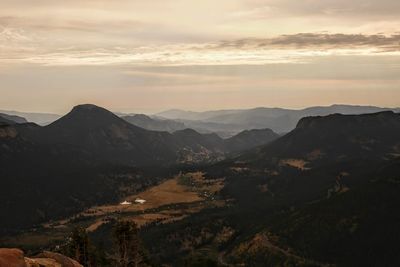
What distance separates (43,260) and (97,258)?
2532 inches

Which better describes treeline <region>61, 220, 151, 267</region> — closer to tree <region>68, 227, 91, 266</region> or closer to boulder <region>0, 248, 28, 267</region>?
tree <region>68, 227, 91, 266</region>

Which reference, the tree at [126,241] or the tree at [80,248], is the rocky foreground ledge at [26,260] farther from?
the tree at [80,248]

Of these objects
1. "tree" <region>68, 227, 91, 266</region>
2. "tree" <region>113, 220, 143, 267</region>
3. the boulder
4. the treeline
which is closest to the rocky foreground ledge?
the boulder

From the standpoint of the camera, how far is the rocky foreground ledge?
7788cm

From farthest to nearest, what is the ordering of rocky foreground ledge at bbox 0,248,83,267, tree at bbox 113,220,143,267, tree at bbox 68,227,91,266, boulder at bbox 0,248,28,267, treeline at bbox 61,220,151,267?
1. tree at bbox 68,227,91,266
2. treeline at bbox 61,220,151,267
3. tree at bbox 113,220,143,267
4. rocky foreground ledge at bbox 0,248,83,267
5. boulder at bbox 0,248,28,267

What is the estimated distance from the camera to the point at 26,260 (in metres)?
84.6

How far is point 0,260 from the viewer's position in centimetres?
7669

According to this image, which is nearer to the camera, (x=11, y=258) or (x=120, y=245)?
(x=11, y=258)

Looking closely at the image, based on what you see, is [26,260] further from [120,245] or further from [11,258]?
[120,245]

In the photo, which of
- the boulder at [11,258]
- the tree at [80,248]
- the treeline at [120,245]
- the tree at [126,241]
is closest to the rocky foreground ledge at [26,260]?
the boulder at [11,258]

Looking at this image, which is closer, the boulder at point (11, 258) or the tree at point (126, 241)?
the boulder at point (11, 258)

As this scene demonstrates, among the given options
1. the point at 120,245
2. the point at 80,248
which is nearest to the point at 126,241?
the point at 120,245

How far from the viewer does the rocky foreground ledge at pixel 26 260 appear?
255 feet

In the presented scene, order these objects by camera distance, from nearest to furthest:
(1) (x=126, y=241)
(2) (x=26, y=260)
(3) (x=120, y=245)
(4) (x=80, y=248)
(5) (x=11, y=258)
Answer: (5) (x=11, y=258)
(2) (x=26, y=260)
(1) (x=126, y=241)
(3) (x=120, y=245)
(4) (x=80, y=248)
